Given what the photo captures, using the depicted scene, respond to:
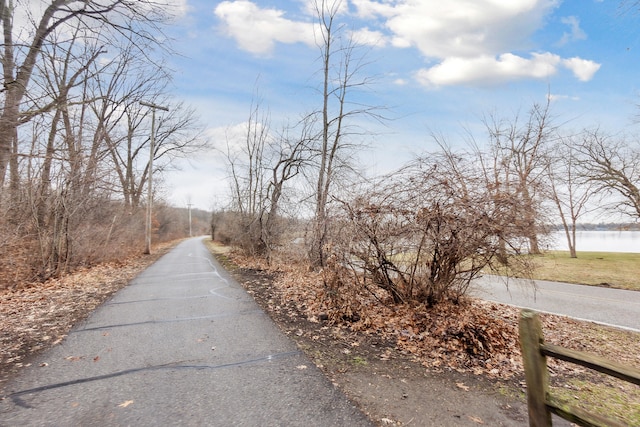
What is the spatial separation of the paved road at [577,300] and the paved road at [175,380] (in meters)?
3.79

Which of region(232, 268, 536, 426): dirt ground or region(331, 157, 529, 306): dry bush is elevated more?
region(331, 157, 529, 306): dry bush

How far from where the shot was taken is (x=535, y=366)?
7.89 ft

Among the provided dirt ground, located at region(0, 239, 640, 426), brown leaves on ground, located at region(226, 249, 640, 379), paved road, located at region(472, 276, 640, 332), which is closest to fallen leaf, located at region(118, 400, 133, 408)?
dirt ground, located at region(0, 239, 640, 426)

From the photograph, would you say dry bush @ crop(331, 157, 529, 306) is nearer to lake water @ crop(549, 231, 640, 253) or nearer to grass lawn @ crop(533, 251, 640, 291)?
grass lawn @ crop(533, 251, 640, 291)

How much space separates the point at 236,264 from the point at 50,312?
8.97 metres

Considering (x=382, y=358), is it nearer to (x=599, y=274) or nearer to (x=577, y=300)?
(x=577, y=300)

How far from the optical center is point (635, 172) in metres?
18.4

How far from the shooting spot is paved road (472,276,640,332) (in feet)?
22.6

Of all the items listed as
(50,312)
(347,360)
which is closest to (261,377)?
(347,360)

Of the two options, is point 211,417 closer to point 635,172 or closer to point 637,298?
point 637,298

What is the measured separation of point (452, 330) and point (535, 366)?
2.66 meters

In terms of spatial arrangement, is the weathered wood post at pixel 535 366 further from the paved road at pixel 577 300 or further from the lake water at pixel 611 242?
the lake water at pixel 611 242

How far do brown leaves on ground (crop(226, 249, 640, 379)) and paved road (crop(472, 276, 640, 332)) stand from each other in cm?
73

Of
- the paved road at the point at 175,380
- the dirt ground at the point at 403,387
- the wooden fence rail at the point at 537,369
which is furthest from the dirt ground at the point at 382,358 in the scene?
the wooden fence rail at the point at 537,369
